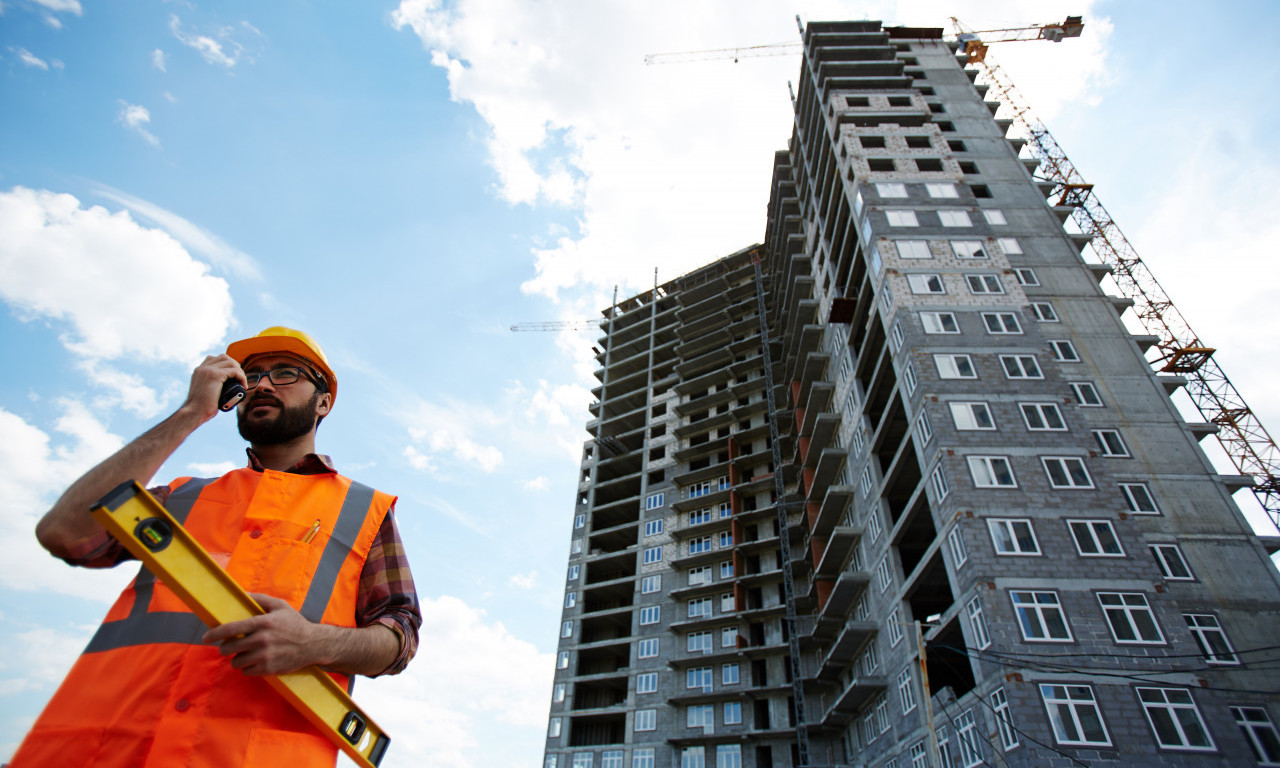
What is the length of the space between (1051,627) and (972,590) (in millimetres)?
2590

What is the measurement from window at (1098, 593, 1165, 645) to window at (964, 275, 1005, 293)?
16136 mm

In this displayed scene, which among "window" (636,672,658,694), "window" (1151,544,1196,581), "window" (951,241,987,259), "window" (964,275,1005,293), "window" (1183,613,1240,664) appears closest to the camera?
"window" (1183,613,1240,664)

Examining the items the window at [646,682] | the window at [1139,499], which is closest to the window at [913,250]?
the window at [1139,499]

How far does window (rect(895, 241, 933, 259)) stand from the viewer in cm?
3612

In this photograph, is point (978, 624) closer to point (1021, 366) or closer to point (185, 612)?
point (1021, 366)

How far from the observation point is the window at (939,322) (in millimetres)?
32375

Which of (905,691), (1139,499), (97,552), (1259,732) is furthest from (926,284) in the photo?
(97,552)

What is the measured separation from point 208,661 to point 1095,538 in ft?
97.4

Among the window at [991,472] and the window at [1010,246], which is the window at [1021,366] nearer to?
the window at [991,472]

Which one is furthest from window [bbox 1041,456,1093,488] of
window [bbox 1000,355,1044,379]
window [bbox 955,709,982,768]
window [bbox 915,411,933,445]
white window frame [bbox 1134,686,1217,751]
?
window [bbox 955,709,982,768]

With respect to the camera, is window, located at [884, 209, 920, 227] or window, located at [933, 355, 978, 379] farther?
window, located at [884, 209, 920, 227]

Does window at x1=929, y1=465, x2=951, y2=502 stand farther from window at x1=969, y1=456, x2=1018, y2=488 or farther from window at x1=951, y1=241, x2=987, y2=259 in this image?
window at x1=951, y1=241, x2=987, y2=259

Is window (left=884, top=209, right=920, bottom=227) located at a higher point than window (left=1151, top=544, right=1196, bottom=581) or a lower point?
higher

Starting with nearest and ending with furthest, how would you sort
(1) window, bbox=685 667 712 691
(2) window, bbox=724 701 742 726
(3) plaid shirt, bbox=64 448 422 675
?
1. (3) plaid shirt, bbox=64 448 422 675
2. (2) window, bbox=724 701 742 726
3. (1) window, bbox=685 667 712 691
